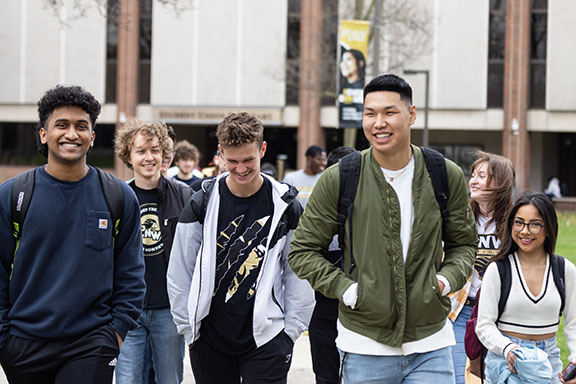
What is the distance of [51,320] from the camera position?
369 cm

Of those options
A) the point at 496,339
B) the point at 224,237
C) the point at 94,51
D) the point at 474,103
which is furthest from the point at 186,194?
the point at 94,51

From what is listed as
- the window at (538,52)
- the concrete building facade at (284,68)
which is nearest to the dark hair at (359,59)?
the concrete building facade at (284,68)

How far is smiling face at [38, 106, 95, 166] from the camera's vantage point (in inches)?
150

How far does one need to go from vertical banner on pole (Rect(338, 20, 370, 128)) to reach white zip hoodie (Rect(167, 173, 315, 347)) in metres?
12.4

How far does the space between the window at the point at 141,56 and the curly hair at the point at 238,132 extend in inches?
1386

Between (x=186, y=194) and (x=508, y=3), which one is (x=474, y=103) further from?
(x=186, y=194)

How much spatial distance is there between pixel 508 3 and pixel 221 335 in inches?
1339

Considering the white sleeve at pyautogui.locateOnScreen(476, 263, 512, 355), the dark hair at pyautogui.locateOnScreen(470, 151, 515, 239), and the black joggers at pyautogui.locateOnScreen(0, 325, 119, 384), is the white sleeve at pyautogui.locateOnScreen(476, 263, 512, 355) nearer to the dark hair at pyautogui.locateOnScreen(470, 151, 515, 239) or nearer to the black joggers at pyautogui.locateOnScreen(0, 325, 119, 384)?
the dark hair at pyautogui.locateOnScreen(470, 151, 515, 239)

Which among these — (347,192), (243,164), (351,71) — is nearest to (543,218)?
(347,192)

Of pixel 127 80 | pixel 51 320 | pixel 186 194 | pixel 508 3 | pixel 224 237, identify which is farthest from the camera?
pixel 127 80

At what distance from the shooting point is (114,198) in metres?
3.92

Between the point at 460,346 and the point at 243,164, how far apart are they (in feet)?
7.14

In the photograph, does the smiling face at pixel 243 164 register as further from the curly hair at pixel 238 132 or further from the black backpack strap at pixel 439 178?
the black backpack strap at pixel 439 178

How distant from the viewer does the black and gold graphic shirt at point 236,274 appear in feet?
14.7
